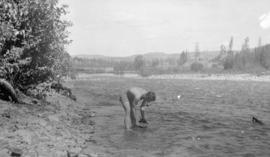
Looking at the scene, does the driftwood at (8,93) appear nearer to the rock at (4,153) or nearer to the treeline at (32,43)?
the treeline at (32,43)

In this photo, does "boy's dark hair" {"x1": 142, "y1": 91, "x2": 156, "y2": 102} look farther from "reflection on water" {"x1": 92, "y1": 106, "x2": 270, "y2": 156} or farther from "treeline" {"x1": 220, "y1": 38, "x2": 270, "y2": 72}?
"treeline" {"x1": 220, "y1": 38, "x2": 270, "y2": 72}

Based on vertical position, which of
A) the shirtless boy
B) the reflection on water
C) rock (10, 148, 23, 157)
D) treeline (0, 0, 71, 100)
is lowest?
the reflection on water

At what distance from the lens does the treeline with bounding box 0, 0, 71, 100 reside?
1472 cm

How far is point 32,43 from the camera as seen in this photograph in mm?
15742

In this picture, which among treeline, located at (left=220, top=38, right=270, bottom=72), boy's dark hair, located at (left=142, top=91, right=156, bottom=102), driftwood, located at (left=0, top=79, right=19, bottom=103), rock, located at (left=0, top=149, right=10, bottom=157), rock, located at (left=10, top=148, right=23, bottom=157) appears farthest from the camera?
treeline, located at (left=220, top=38, right=270, bottom=72)

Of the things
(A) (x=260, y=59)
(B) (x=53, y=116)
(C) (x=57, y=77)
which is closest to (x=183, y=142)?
(B) (x=53, y=116)

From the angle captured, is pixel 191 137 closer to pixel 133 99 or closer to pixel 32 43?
pixel 133 99

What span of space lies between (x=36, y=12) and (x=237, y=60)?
15150 cm

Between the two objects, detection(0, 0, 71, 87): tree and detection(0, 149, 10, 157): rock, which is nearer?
detection(0, 149, 10, 157): rock

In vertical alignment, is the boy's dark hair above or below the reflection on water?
above

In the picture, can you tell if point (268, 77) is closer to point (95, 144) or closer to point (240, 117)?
point (240, 117)

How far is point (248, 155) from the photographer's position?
1200 cm

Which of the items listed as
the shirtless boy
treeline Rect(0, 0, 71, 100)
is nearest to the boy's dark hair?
the shirtless boy

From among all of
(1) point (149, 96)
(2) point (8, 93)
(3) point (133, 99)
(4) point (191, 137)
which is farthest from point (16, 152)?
(4) point (191, 137)
